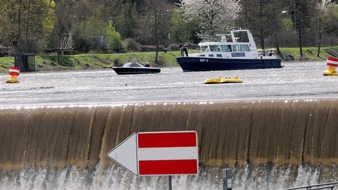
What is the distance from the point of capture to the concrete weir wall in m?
27.9

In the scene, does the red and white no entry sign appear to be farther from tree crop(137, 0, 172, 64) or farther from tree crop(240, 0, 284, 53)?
tree crop(240, 0, 284, 53)

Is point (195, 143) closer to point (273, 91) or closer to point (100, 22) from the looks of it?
point (273, 91)

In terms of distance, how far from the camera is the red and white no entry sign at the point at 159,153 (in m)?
15.9

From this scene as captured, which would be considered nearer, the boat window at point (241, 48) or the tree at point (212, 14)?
the boat window at point (241, 48)

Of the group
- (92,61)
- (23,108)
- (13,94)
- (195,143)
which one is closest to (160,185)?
(23,108)

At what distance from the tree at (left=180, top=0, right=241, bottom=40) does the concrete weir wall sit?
72.2m

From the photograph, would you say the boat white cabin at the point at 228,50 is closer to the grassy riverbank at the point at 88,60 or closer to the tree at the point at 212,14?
the grassy riverbank at the point at 88,60

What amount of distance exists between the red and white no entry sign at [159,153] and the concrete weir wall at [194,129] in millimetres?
11815

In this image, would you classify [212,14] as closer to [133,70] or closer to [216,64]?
[216,64]

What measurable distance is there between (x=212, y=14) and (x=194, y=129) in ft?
256

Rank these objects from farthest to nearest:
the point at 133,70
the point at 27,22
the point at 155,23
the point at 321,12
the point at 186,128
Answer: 1. the point at 321,12
2. the point at 155,23
3. the point at 27,22
4. the point at 133,70
5. the point at 186,128

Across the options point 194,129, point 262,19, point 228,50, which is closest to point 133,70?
point 228,50

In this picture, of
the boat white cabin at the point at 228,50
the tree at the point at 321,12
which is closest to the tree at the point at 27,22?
the boat white cabin at the point at 228,50

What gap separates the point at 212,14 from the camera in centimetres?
10656
